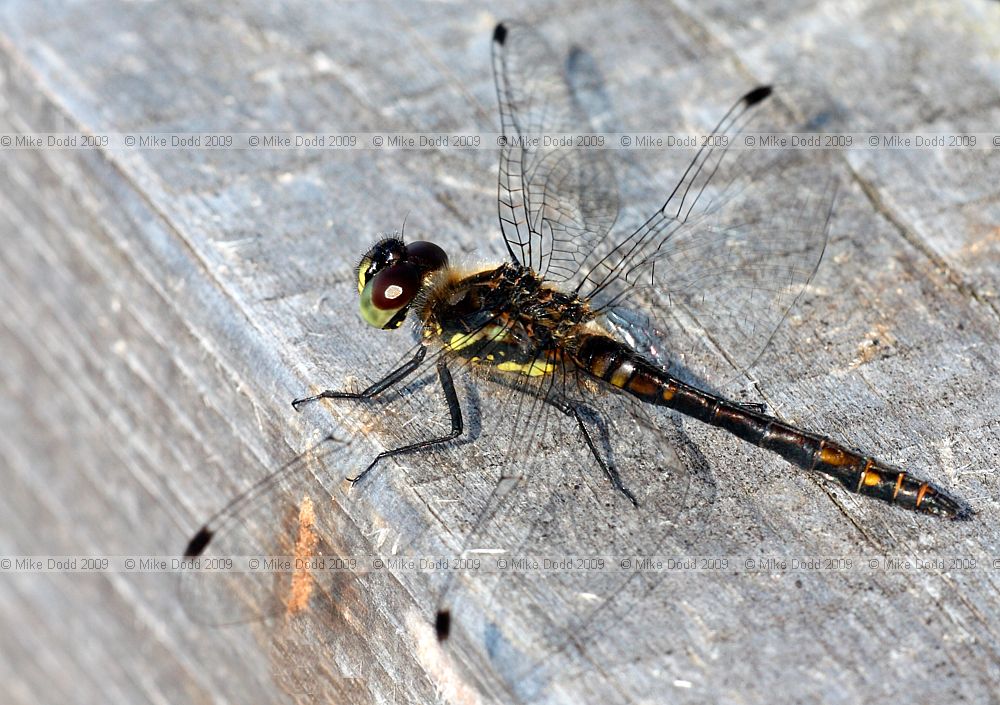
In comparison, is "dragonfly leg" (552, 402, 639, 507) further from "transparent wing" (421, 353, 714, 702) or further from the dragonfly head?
the dragonfly head

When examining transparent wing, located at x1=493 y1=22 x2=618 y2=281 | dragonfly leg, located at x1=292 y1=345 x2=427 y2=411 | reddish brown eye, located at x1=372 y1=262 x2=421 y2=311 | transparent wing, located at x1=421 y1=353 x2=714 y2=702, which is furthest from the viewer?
transparent wing, located at x1=493 y1=22 x2=618 y2=281

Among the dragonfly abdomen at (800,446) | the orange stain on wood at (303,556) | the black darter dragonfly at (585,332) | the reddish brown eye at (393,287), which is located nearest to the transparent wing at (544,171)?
the black darter dragonfly at (585,332)

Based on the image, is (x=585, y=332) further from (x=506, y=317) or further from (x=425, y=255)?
(x=425, y=255)

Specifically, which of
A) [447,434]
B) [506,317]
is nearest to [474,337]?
[506,317]

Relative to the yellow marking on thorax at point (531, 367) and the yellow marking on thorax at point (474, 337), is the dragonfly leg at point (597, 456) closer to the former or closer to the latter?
the yellow marking on thorax at point (531, 367)

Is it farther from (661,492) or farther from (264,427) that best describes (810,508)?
(264,427)

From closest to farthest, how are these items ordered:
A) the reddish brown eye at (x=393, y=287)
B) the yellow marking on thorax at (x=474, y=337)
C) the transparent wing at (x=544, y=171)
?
the reddish brown eye at (x=393, y=287), the yellow marking on thorax at (x=474, y=337), the transparent wing at (x=544, y=171)

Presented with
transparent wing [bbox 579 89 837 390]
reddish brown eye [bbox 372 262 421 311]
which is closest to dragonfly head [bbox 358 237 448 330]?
reddish brown eye [bbox 372 262 421 311]
